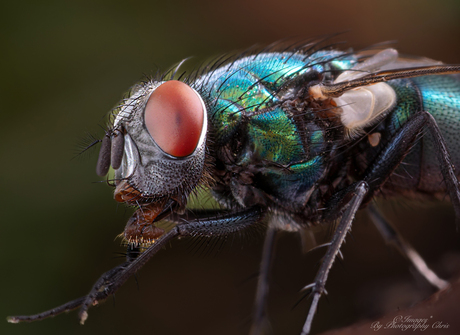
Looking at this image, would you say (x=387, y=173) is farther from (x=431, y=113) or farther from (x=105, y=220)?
(x=105, y=220)

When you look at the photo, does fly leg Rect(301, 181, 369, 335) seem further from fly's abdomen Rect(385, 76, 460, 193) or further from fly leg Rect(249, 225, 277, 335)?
fly leg Rect(249, 225, 277, 335)

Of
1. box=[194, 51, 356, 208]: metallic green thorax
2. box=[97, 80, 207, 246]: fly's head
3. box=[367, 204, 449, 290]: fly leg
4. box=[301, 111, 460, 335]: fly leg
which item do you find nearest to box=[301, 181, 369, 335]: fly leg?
box=[301, 111, 460, 335]: fly leg

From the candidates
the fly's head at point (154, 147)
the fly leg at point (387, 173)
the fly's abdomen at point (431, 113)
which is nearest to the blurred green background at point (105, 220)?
the fly's abdomen at point (431, 113)

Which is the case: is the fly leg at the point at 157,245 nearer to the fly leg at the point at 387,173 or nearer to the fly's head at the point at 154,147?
the fly's head at the point at 154,147

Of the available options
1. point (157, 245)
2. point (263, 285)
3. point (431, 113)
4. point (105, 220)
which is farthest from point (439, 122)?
point (105, 220)

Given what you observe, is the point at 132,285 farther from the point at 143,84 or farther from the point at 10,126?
the point at 143,84
